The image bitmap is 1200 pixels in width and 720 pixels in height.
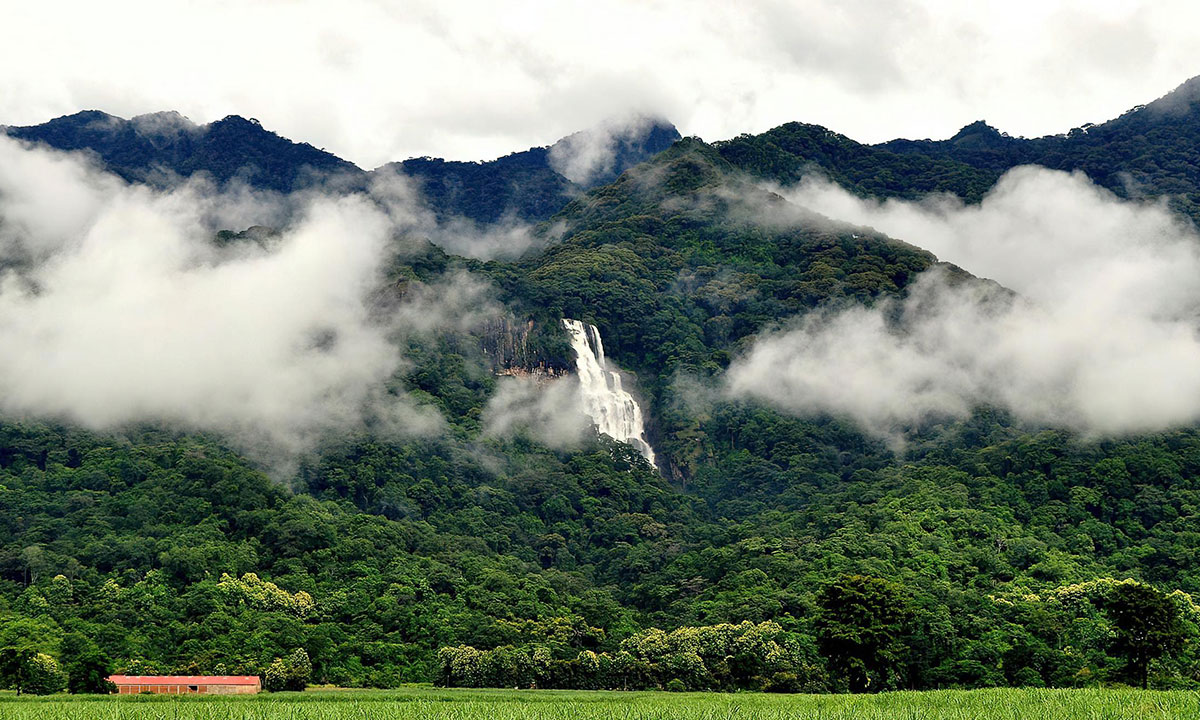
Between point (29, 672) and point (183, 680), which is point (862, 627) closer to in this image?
point (183, 680)

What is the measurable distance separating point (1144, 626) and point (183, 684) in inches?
2205

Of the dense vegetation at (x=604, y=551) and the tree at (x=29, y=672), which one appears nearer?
the tree at (x=29, y=672)

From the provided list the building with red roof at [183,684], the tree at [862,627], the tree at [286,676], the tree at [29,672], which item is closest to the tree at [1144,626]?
the tree at [862,627]

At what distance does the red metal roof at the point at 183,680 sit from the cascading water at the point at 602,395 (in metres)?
96.6

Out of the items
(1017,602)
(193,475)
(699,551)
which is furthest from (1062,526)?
(193,475)

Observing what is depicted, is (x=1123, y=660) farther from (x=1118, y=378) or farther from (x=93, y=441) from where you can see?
(x=93, y=441)

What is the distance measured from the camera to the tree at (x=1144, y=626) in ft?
190

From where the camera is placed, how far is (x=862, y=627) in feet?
198

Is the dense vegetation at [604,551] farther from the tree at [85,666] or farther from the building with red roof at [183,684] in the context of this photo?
the building with red roof at [183,684]

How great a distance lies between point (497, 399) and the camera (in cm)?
15188

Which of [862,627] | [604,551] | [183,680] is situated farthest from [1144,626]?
[604,551]

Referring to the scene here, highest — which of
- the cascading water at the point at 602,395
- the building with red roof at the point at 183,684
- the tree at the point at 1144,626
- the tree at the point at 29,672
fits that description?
the cascading water at the point at 602,395

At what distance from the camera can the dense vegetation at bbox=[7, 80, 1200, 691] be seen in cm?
7075

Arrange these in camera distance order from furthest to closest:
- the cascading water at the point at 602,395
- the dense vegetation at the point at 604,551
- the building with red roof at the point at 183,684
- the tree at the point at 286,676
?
the cascading water at the point at 602,395
the dense vegetation at the point at 604,551
the tree at the point at 286,676
the building with red roof at the point at 183,684
